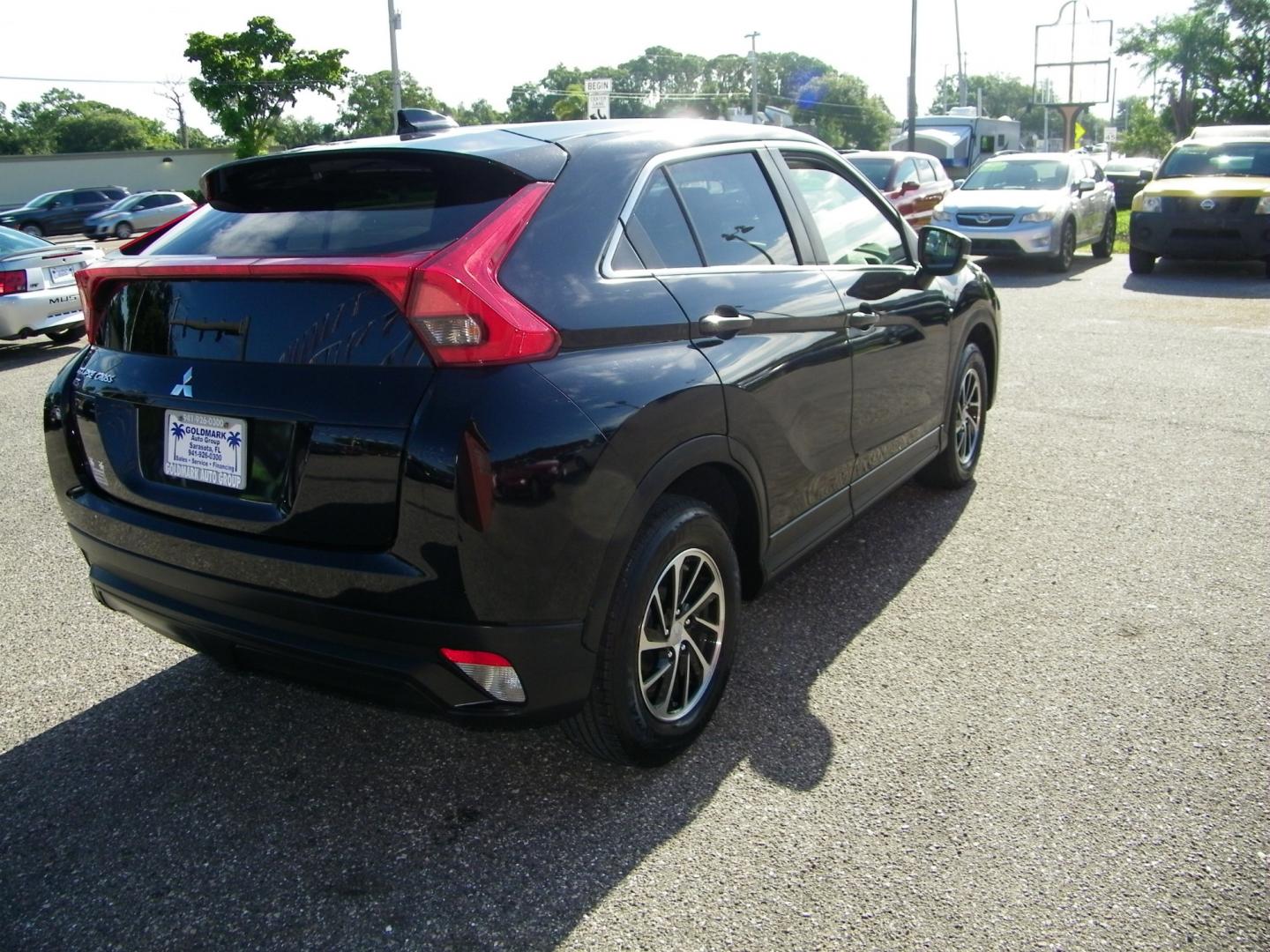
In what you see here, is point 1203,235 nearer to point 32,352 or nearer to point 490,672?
point 32,352

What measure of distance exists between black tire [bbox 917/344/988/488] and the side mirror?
0.65 meters

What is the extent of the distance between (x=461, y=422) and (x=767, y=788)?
1372 millimetres

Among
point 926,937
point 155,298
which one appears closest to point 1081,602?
point 926,937

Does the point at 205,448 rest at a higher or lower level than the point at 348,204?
lower

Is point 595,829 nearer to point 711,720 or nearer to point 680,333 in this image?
point 711,720

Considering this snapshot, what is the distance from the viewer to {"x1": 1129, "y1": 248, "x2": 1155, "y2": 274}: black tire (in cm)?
1477

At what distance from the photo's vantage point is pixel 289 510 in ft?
8.57

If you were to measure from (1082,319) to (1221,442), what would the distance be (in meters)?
5.05

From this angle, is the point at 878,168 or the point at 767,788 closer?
the point at 767,788

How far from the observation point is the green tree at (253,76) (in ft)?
188

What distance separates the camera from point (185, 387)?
2.78m

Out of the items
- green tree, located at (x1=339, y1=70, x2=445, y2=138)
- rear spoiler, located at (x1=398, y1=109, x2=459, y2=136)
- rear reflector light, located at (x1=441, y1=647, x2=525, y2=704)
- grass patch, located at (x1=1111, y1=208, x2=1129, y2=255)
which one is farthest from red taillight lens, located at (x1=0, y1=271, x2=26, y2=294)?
green tree, located at (x1=339, y1=70, x2=445, y2=138)

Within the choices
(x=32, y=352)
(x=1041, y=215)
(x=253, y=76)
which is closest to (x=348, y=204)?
(x=32, y=352)

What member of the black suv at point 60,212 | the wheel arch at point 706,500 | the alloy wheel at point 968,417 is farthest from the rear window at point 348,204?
the black suv at point 60,212
